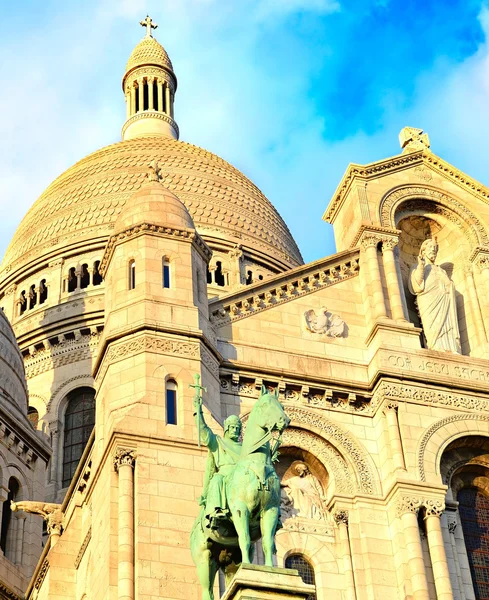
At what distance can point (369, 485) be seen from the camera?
95.7 feet

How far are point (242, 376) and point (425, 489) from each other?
4451 mm

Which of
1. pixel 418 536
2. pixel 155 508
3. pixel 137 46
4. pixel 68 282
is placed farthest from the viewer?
pixel 137 46

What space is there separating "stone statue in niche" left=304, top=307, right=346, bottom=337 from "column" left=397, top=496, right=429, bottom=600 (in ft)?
15.7

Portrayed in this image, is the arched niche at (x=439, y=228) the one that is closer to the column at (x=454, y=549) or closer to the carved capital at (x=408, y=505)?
the column at (x=454, y=549)

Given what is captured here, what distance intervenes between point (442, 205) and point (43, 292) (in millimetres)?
22386

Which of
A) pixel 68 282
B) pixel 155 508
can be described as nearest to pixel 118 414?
pixel 155 508

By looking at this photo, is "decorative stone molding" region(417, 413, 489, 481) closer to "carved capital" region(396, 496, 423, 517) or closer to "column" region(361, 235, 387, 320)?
"carved capital" region(396, 496, 423, 517)

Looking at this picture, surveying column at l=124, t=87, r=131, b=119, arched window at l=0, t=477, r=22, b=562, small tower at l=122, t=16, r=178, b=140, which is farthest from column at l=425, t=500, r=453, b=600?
column at l=124, t=87, r=131, b=119

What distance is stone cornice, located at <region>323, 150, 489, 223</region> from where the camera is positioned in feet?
114

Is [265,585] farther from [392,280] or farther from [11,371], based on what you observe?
[11,371]

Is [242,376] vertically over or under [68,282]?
under

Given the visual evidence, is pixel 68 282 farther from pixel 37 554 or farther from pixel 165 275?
pixel 165 275

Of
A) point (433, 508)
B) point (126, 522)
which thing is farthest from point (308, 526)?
point (126, 522)

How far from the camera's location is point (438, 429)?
98.8 feet
